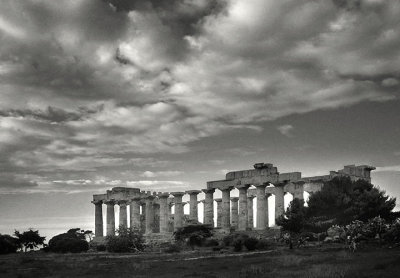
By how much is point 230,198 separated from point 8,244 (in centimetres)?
3007

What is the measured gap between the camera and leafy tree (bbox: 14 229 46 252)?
214 feet

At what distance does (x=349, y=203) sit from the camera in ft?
145

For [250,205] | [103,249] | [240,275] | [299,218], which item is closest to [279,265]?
A: [240,275]

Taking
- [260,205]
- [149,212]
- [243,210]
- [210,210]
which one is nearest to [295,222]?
[260,205]

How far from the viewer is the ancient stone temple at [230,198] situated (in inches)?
2088

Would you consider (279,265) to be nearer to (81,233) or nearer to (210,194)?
(210,194)

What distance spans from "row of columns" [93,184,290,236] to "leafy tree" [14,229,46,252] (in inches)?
418

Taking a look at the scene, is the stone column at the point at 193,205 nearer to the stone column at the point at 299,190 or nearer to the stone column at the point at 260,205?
the stone column at the point at 260,205

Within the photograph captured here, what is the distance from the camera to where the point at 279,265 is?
77.0ft

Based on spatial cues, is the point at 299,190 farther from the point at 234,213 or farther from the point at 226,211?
the point at 234,213

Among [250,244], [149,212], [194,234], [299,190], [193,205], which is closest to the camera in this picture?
[250,244]

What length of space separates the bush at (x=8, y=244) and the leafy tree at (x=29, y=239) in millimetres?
867

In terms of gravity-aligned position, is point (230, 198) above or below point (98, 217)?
above

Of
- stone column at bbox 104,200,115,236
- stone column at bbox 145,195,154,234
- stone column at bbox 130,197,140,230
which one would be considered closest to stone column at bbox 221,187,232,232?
stone column at bbox 145,195,154,234
